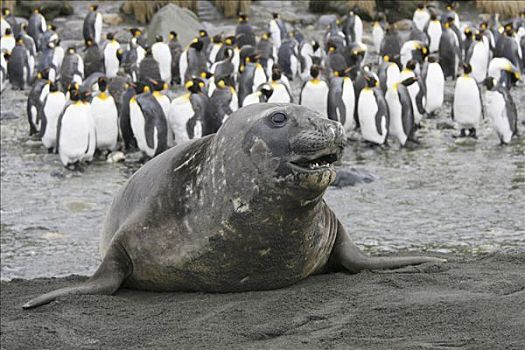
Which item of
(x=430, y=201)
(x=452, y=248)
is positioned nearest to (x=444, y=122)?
(x=430, y=201)

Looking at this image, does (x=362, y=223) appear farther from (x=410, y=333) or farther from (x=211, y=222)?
(x=410, y=333)

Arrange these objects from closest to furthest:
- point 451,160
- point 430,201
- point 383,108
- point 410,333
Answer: point 410,333
point 430,201
point 451,160
point 383,108

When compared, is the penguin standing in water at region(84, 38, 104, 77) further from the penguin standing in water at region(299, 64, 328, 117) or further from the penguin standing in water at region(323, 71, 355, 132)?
the penguin standing in water at region(323, 71, 355, 132)

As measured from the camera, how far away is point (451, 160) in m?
12.6

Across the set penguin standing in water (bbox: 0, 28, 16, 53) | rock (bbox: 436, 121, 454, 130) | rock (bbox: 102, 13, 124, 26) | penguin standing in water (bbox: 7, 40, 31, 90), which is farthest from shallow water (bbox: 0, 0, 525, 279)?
rock (bbox: 102, 13, 124, 26)

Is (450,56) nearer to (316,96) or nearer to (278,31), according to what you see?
(278,31)

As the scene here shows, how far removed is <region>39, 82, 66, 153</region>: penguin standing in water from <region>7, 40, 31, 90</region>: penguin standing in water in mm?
5604

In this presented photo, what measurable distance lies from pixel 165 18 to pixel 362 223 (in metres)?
16.6

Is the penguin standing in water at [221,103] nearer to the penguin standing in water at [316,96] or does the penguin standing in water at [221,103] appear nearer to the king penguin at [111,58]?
the penguin standing in water at [316,96]

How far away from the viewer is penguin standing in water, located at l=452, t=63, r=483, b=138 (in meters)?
14.7

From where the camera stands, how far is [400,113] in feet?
47.1

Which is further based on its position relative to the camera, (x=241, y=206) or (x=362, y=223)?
(x=362, y=223)

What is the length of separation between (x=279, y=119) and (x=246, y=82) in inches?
510

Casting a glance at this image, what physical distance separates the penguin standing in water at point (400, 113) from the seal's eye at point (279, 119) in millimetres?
9392
